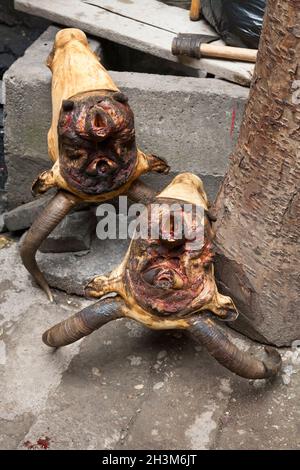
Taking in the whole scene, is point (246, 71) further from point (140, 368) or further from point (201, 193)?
point (140, 368)

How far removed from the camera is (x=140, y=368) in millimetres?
3303

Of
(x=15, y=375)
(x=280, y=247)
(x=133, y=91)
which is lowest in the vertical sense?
(x=15, y=375)

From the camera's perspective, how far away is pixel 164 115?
3.74 meters

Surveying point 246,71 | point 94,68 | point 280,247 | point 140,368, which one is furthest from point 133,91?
point 140,368

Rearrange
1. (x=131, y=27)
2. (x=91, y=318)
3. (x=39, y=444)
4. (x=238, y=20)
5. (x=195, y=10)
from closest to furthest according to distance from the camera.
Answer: (x=39, y=444), (x=91, y=318), (x=238, y=20), (x=131, y=27), (x=195, y=10)

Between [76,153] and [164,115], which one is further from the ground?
[76,153]

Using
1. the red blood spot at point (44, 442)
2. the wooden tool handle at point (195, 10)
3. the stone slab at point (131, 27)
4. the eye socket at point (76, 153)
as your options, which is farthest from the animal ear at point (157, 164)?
the red blood spot at point (44, 442)

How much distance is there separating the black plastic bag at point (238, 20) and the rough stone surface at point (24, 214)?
1318mm

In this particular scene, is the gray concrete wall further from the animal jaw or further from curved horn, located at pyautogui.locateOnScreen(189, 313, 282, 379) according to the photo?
curved horn, located at pyautogui.locateOnScreen(189, 313, 282, 379)

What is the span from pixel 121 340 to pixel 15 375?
1.67 feet

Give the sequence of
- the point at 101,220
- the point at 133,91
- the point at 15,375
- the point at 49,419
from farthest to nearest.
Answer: the point at 101,220
the point at 133,91
the point at 15,375
the point at 49,419

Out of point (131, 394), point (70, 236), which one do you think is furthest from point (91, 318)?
point (70, 236)

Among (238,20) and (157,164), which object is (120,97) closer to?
(157,164)

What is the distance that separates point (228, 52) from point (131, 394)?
1.82m
